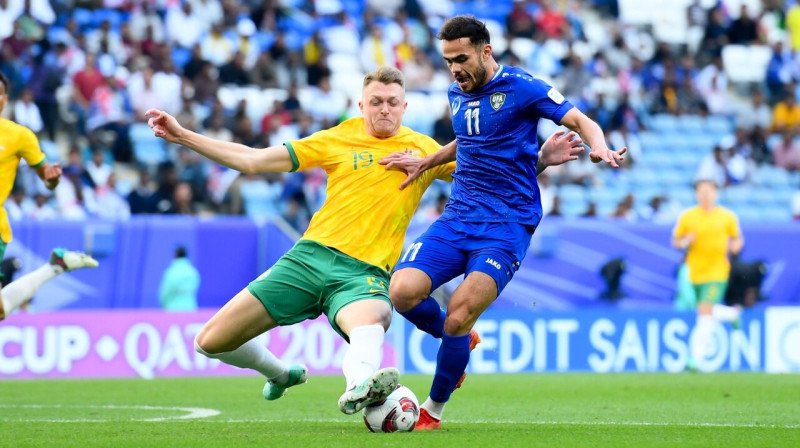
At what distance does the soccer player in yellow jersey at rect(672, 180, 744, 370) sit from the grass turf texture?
149 centimetres

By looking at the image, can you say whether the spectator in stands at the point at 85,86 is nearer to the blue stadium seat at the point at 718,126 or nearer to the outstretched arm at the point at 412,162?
the outstretched arm at the point at 412,162

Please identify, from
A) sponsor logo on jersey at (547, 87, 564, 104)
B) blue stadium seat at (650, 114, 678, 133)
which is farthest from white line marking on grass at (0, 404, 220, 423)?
blue stadium seat at (650, 114, 678, 133)

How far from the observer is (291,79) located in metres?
21.2

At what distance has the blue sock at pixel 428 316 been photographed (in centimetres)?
773

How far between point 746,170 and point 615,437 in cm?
1656

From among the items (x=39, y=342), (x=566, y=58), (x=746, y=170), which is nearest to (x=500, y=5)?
(x=566, y=58)

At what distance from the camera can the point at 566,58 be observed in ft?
78.0

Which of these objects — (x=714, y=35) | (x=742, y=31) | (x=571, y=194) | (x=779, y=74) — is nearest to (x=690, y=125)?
(x=779, y=74)

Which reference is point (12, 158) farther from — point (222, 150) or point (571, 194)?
point (571, 194)

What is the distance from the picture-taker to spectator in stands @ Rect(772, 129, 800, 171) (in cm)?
2318

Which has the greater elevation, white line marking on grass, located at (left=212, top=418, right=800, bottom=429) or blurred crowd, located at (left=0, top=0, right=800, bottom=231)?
blurred crowd, located at (left=0, top=0, right=800, bottom=231)

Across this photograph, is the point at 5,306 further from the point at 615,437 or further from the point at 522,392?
the point at 615,437

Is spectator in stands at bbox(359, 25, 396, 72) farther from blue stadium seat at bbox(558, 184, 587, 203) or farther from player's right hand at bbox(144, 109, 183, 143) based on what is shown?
player's right hand at bbox(144, 109, 183, 143)

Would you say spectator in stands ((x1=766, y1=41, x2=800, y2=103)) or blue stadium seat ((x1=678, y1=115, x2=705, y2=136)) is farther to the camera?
spectator in stands ((x1=766, y1=41, x2=800, y2=103))
